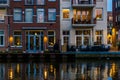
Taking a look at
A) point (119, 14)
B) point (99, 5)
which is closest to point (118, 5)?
point (119, 14)

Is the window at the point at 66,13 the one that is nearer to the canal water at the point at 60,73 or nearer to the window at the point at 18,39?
the window at the point at 18,39

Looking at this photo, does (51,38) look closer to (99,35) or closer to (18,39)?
(18,39)

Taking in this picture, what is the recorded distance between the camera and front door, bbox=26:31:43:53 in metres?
67.9

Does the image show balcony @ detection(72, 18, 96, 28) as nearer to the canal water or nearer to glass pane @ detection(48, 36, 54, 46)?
glass pane @ detection(48, 36, 54, 46)

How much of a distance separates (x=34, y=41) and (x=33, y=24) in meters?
2.87

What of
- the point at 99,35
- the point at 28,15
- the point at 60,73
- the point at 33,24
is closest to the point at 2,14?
the point at 28,15

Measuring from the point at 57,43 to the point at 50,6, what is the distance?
21.5 ft

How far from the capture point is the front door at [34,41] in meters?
67.9

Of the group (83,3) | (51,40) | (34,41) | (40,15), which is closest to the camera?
(34,41)

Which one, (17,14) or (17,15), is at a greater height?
(17,14)

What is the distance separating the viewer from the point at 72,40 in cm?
6925

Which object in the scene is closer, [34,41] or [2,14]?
[34,41]

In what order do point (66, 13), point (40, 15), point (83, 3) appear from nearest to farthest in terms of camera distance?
point (40, 15)
point (83, 3)
point (66, 13)

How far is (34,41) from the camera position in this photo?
68188 mm
